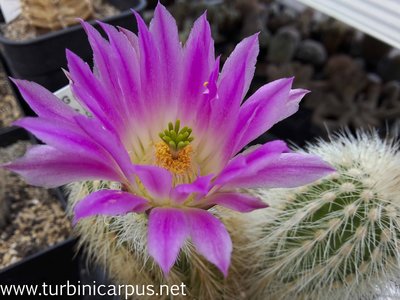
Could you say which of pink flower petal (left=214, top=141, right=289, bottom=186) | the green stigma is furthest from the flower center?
pink flower petal (left=214, top=141, right=289, bottom=186)

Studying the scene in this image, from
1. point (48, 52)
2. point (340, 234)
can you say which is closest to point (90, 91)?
point (340, 234)

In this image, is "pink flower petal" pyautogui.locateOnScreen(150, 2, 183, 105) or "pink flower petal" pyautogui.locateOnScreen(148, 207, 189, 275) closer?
"pink flower petal" pyautogui.locateOnScreen(148, 207, 189, 275)

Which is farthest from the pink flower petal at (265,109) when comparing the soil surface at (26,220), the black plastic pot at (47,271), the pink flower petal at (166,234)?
the soil surface at (26,220)

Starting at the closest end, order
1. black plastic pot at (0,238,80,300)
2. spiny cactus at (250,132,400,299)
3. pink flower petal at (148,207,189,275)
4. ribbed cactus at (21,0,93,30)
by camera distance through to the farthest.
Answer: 1. pink flower petal at (148,207,189,275)
2. spiny cactus at (250,132,400,299)
3. black plastic pot at (0,238,80,300)
4. ribbed cactus at (21,0,93,30)

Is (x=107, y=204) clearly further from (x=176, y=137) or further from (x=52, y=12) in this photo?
(x=52, y=12)

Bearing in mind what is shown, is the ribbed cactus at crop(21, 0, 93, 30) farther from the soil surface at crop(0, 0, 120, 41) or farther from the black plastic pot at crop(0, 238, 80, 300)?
the black plastic pot at crop(0, 238, 80, 300)

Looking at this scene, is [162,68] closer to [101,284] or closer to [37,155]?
[37,155]
